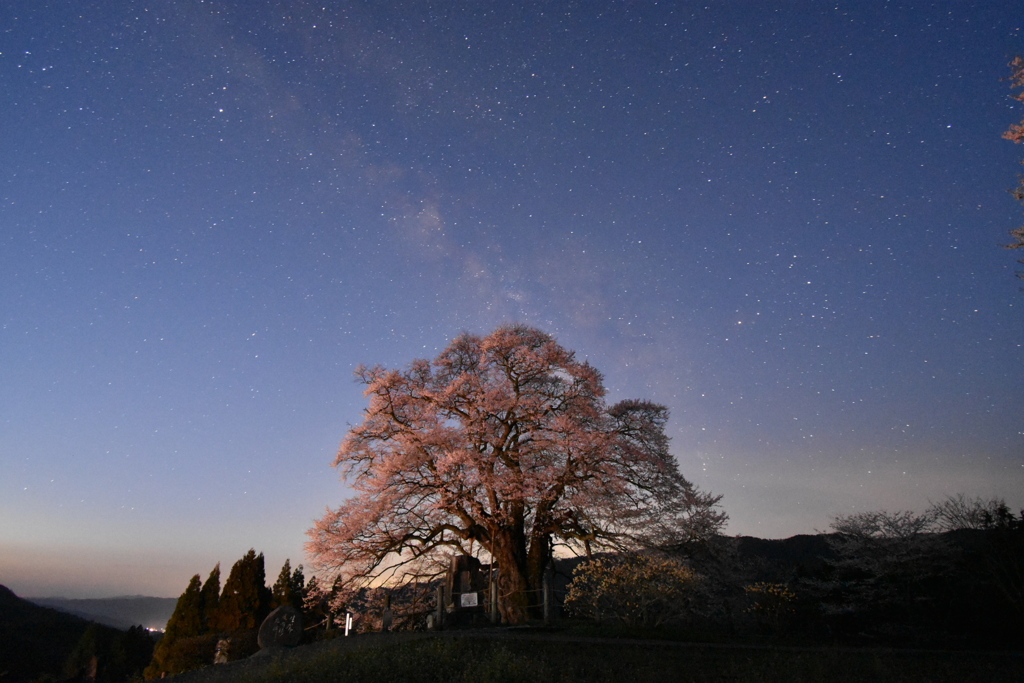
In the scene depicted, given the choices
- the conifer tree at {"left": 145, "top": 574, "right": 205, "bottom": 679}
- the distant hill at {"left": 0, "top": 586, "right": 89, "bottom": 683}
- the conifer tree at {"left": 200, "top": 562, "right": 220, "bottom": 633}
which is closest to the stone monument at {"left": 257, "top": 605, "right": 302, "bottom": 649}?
the conifer tree at {"left": 145, "top": 574, "right": 205, "bottom": 679}

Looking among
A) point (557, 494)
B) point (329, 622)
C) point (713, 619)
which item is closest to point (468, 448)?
point (557, 494)

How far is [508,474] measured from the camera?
19016 mm

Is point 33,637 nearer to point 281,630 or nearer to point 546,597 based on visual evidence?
point 281,630

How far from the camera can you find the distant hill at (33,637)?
163ft

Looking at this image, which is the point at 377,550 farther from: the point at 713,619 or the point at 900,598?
the point at 900,598

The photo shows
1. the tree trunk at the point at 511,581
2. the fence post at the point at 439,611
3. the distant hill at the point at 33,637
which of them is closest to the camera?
the fence post at the point at 439,611

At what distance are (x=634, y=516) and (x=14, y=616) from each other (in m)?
80.8

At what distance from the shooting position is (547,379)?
21.0 metres

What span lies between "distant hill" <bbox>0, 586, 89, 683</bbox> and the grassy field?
48.8 meters

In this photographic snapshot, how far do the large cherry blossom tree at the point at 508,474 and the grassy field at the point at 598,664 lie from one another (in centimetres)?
557

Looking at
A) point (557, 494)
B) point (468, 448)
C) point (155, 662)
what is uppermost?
point (468, 448)

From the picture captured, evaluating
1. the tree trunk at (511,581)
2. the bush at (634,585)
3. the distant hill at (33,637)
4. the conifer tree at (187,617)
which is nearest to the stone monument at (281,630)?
the tree trunk at (511,581)

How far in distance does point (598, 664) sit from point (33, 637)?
73331 millimetres

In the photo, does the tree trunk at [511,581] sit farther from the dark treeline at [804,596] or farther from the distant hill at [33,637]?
the distant hill at [33,637]
